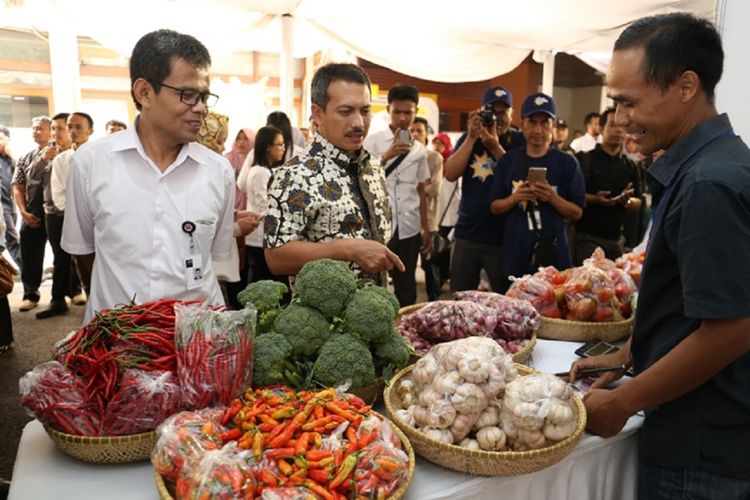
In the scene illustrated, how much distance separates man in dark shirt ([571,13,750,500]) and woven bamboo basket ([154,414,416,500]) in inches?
18.6

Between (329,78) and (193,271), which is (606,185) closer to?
(329,78)

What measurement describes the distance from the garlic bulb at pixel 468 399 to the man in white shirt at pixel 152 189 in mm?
1133

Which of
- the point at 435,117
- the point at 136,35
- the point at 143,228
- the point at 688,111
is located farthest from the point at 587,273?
the point at 435,117

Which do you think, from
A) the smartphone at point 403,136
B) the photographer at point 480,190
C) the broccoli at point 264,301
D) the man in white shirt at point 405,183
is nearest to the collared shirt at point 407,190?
the man in white shirt at point 405,183

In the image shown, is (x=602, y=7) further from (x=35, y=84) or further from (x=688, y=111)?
(x=35, y=84)

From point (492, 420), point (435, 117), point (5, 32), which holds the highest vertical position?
point (5, 32)

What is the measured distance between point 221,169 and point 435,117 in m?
7.76

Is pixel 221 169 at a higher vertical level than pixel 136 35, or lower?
lower

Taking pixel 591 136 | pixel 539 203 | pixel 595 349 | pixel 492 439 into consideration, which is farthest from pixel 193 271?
pixel 591 136

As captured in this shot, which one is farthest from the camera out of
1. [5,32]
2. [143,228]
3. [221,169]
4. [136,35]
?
[5,32]

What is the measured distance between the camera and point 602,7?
4746 mm

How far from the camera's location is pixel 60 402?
1.11 meters

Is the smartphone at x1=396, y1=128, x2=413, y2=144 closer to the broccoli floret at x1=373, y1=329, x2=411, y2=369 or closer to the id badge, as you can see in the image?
the id badge

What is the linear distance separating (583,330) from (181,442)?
140cm
